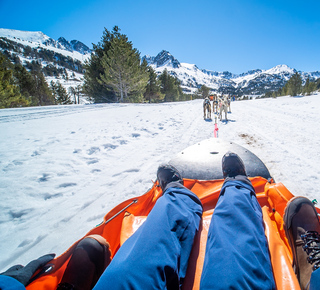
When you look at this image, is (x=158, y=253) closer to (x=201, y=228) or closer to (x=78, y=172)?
(x=201, y=228)

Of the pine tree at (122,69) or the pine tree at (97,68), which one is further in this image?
the pine tree at (97,68)

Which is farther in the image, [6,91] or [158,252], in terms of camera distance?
[6,91]

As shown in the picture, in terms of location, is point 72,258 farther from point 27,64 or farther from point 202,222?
point 27,64

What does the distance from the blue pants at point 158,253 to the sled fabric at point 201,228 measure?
0.38 feet

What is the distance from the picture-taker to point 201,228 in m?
1.44

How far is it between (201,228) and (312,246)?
822 mm

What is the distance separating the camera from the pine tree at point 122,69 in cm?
1649

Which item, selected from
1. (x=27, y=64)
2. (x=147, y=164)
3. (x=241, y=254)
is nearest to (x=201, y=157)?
(x=147, y=164)

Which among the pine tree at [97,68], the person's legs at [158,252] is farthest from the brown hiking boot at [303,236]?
the pine tree at [97,68]

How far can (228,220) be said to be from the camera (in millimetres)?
1251

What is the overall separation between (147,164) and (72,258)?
7.08 ft

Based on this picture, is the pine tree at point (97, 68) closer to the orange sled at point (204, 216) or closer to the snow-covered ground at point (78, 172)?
the snow-covered ground at point (78, 172)

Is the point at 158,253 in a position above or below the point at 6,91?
below

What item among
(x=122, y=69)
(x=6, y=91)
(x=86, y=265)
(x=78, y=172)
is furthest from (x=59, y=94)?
(x=86, y=265)
